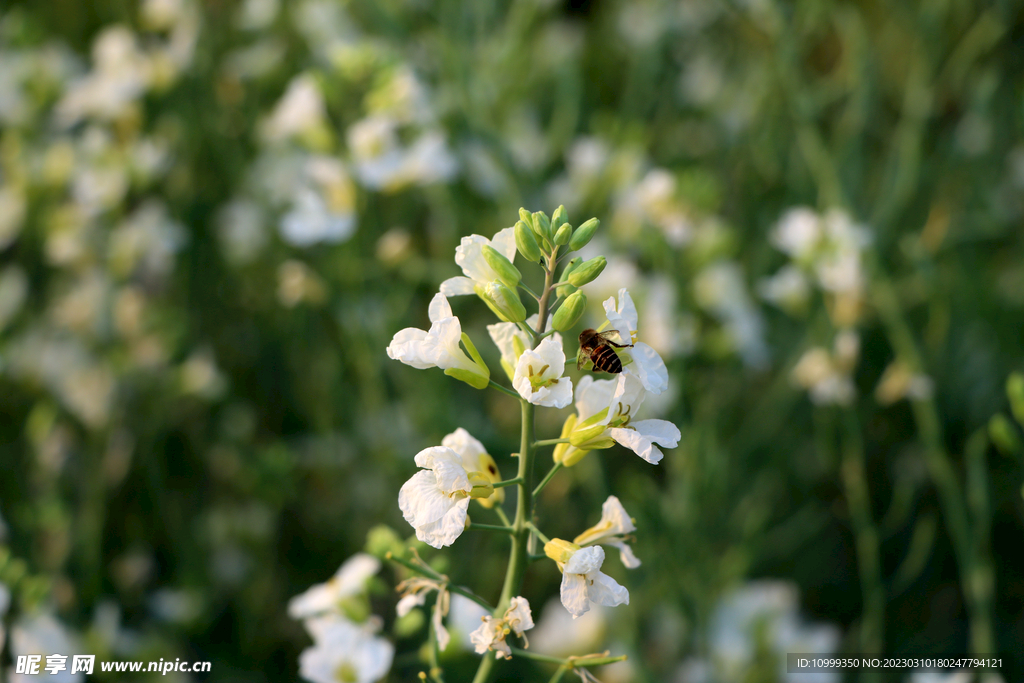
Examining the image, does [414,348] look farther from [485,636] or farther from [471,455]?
[485,636]

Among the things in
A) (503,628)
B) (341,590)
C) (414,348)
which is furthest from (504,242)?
(341,590)

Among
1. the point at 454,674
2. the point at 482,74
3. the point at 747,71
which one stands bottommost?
the point at 454,674

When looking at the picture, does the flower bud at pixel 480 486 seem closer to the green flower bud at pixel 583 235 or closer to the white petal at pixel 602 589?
the white petal at pixel 602 589

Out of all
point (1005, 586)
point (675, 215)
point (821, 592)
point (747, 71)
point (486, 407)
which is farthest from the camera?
point (747, 71)

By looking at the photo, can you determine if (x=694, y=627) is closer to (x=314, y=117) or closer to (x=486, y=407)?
(x=486, y=407)

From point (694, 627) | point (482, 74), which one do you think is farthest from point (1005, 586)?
point (482, 74)
